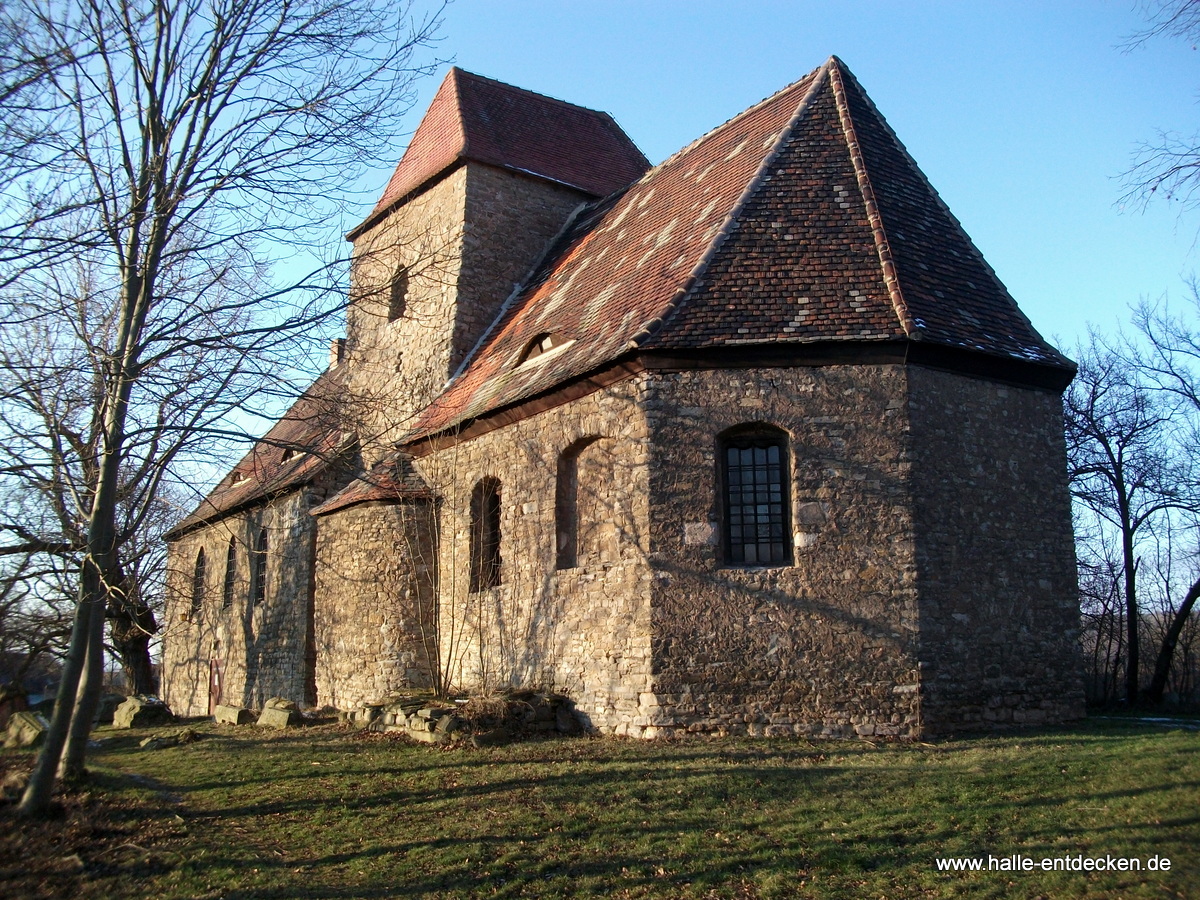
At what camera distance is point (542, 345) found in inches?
593

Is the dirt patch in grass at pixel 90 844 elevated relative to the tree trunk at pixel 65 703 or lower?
lower

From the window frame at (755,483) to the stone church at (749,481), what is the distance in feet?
0.10

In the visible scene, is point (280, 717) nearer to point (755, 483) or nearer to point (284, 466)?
point (755, 483)

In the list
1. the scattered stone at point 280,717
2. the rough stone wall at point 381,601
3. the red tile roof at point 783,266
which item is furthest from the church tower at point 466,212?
the scattered stone at point 280,717

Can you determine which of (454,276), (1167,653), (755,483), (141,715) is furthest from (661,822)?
(1167,653)

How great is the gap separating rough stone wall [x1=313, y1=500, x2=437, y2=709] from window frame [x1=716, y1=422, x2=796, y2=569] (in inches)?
215

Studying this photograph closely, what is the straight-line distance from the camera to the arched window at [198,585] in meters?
22.9

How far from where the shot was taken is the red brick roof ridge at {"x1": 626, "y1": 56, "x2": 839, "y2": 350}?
11938 mm

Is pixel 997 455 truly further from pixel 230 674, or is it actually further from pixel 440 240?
pixel 230 674

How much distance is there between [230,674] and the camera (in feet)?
70.0

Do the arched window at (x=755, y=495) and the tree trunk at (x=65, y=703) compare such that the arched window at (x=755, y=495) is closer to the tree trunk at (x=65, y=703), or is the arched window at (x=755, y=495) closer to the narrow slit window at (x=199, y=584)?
the tree trunk at (x=65, y=703)

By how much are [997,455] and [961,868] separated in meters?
6.59

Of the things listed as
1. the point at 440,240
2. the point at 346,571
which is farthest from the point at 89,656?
the point at 440,240

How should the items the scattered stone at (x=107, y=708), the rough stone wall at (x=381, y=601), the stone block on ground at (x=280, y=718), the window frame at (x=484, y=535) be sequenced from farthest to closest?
the scattered stone at (x=107, y=708) < the rough stone wall at (x=381, y=601) < the window frame at (x=484, y=535) < the stone block on ground at (x=280, y=718)
